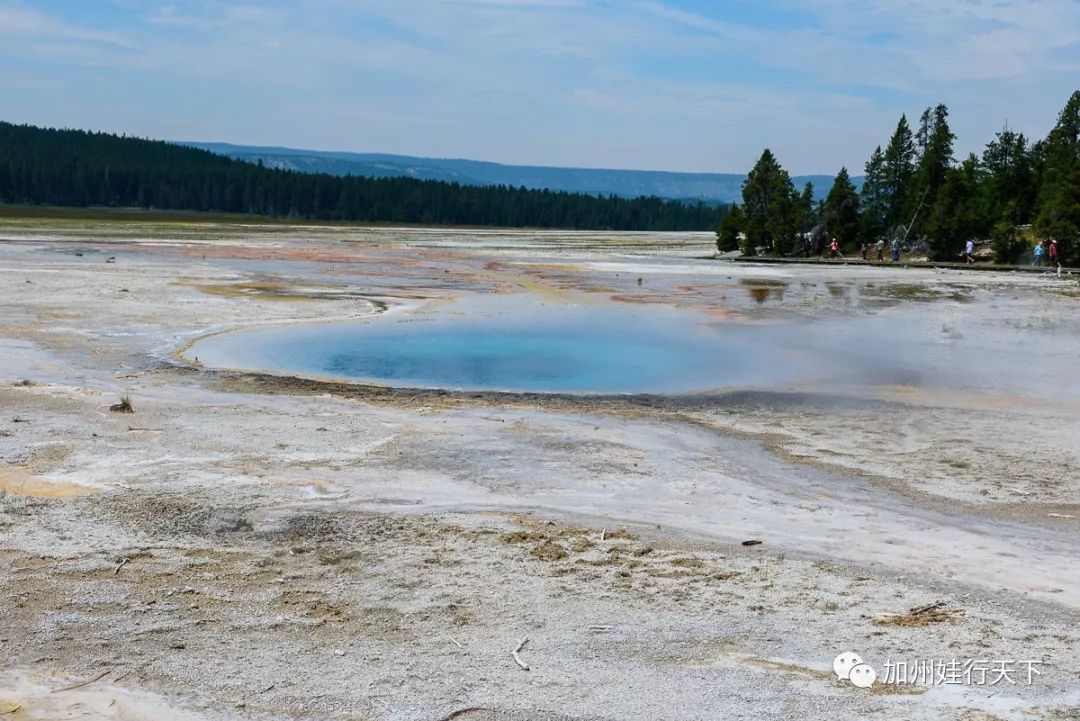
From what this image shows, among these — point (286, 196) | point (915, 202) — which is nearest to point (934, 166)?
point (915, 202)

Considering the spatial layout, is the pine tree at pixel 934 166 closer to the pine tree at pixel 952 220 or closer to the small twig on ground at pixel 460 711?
the pine tree at pixel 952 220

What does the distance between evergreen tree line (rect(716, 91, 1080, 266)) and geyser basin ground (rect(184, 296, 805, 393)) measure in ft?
119

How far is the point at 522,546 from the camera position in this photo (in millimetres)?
7246

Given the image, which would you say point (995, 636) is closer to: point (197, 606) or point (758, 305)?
point (197, 606)

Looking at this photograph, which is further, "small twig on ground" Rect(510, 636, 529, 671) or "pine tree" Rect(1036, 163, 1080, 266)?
"pine tree" Rect(1036, 163, 1080, 266)

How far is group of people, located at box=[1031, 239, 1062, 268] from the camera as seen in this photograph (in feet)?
163

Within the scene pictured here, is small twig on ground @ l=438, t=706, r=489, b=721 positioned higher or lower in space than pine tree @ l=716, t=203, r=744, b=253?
lower

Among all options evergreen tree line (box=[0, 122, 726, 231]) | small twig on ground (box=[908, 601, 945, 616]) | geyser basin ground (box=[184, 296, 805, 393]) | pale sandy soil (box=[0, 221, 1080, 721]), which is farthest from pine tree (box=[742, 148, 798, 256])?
evergreen tree line (box=[0, 122, 726, 231])

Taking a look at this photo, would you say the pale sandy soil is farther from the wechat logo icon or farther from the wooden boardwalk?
the wooden boardwalk

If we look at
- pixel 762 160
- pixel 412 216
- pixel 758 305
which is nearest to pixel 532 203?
pixel 412 216

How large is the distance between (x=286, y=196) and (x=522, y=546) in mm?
150989

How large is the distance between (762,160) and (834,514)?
194 ft

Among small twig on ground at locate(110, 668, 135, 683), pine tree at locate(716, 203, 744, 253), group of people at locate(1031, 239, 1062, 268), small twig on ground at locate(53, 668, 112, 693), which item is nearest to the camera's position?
small twig on ground at locate(53, 668, 112, 693)

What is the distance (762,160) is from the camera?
64875 millimetres
